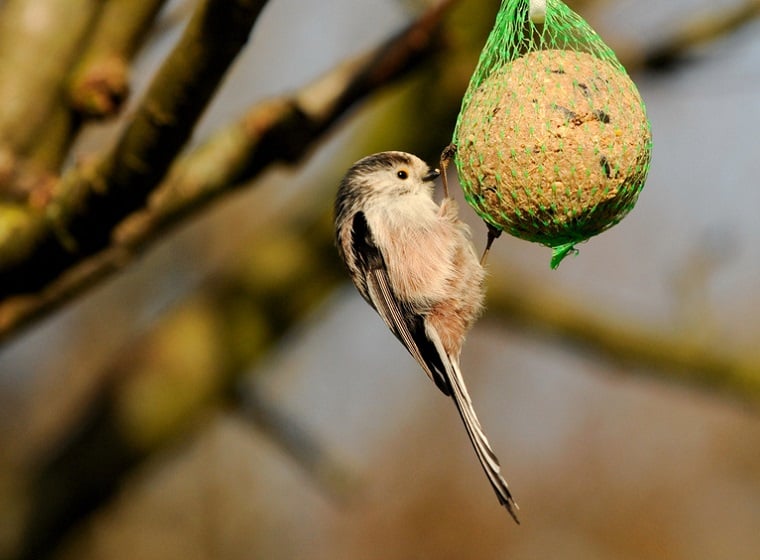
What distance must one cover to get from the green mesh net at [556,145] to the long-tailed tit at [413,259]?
1.95 ft

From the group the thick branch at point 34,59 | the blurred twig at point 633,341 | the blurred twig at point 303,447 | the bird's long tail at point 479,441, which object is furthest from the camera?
the blurred twig at point 633,341

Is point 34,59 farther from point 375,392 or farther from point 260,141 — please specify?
point 375,392

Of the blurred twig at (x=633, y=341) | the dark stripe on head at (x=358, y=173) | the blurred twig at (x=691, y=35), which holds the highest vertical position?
the dark stripe on head at (x=358, y=173)

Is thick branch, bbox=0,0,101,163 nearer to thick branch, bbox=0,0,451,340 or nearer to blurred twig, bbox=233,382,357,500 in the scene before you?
thick branch, bbox=0,0,451,340

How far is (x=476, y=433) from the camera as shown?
290 centimetres

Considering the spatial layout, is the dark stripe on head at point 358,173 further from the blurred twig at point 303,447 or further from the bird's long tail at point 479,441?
the blurred twig at point 303,447

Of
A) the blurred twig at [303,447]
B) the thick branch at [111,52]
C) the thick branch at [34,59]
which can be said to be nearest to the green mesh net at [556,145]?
the thick branch at [111,52]

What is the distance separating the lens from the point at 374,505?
30.2ft

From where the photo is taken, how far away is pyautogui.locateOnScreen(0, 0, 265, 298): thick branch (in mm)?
2176

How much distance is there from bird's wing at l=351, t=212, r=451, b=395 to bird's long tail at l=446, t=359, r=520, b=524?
0.09 m

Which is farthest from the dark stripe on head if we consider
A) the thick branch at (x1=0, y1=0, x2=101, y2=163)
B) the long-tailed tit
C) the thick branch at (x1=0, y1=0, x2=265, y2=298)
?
the thick branch at (x1=0, y1=0, x2=101, y2=163)

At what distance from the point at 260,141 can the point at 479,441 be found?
4.03 feet

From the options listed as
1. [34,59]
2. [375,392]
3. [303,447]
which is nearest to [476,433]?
[303,447]

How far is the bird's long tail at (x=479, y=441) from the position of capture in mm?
2723
